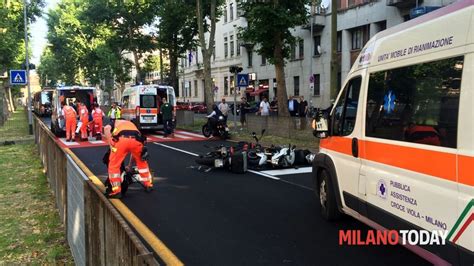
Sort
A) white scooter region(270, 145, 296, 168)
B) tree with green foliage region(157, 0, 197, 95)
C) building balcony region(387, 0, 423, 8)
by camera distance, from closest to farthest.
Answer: white scooter region(270, 145, 296, 168), building balcony region(387, 0, 423, 8), tree with green foliage region(157, 0, 197, 95)

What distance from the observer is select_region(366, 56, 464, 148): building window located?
12.4 feet

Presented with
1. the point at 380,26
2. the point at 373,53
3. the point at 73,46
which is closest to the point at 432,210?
the point at 373,53

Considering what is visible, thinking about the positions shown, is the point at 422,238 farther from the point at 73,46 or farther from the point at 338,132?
the point at 73,46

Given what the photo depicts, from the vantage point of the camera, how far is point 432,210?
397 centimetres

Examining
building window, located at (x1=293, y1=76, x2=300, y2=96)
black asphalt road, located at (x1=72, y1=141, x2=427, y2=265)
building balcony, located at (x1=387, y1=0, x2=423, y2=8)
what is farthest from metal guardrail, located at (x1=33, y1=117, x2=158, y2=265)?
building window, located at (x1=293, y1=76, x2=300, y2=96)

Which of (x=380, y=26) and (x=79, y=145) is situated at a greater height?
(x=380, y=26)

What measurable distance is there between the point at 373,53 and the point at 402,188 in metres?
1.64

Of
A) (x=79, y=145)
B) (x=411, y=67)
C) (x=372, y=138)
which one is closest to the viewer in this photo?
(x=411, y=67)

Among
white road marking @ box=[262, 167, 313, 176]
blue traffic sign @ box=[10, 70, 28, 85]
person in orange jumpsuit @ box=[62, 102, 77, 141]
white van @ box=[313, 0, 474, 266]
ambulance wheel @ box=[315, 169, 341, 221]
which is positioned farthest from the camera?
blue traffic sign @ box=[10, 70, 28, 85]

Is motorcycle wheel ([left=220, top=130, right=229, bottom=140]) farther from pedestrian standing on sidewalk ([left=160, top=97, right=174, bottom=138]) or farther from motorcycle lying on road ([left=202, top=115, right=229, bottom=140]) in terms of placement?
pedestrian standing on sidewalk ([left=160, top=97, right=174, bottom=138])

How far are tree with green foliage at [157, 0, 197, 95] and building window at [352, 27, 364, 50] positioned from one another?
12.1m

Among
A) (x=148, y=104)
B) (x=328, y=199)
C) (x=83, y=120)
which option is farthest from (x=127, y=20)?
(x=328, y=199)

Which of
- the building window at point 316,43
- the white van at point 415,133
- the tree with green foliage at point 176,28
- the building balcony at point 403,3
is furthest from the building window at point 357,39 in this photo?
the white van at point 415,133

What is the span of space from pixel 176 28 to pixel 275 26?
15.9 meters
